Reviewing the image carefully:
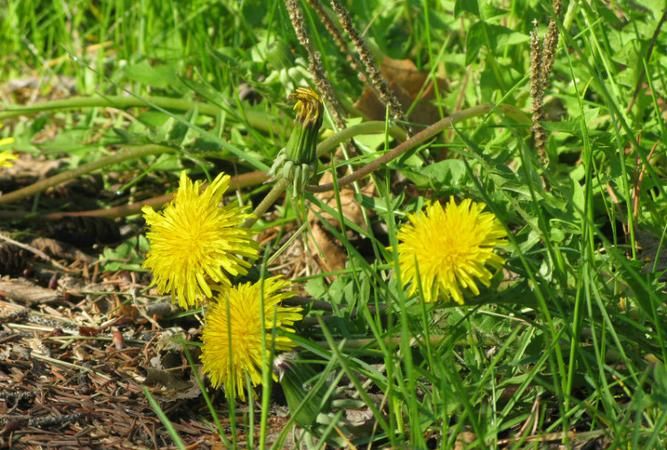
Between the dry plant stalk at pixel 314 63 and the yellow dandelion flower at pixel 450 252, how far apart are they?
702 millimetres

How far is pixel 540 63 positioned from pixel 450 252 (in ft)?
2.17

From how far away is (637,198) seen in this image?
2.25 metres

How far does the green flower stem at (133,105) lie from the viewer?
2779 mm

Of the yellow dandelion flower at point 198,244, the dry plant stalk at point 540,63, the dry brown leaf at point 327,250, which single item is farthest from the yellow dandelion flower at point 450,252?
the dry brown leaf at point 327,250

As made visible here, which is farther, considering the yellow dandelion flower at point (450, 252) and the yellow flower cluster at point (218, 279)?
the yellow flower cluster at point (218, 279)

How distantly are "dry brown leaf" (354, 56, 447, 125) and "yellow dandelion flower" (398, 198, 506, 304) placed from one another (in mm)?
1046

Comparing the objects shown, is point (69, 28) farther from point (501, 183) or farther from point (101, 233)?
point (501, 183)

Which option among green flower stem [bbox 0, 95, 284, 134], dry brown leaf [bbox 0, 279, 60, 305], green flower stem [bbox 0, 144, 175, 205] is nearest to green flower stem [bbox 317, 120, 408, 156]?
green flower stem [bbox 0, 95, 284, 134]

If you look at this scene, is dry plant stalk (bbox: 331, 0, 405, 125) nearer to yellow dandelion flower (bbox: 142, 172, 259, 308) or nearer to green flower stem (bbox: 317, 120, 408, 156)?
green flower stem (bbox: 317, 120, 408, 156)

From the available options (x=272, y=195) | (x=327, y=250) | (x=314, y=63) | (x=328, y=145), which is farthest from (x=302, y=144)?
(x=327, y=250)

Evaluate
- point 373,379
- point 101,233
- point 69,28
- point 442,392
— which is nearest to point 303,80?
point 101,233

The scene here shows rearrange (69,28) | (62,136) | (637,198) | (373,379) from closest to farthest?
(373,379)
(637,198)
(62,136)
(69,28)

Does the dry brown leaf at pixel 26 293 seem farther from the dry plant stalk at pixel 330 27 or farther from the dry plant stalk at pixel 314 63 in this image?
the dry plant stalk at pixel 330 27

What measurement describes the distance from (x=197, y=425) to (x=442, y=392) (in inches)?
22.8
